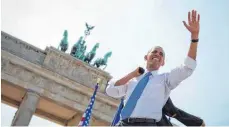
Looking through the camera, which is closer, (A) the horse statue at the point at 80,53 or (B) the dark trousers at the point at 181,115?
(B) the dark trousers at the point at 181,115

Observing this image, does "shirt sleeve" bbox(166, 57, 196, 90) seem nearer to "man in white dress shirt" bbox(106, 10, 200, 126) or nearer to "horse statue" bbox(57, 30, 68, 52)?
"man in white dress shirt" bbox(106, 10, 200, 126)

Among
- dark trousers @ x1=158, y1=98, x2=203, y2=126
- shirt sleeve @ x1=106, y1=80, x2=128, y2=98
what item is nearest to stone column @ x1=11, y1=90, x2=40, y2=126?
shirt sleeve @ x1=106, y1=80, x2=128, y2=98

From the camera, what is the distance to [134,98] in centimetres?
388

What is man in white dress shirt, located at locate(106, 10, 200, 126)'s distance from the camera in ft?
12.1

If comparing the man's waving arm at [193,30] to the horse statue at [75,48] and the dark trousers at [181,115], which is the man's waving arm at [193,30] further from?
the horse statue at [75,48]

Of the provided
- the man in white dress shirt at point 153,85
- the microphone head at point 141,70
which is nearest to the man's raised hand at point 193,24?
the man in white dress shirt at point 153,85

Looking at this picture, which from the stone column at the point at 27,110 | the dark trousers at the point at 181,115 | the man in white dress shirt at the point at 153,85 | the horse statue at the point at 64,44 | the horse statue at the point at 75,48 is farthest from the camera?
the horse statue at the point at 75,48

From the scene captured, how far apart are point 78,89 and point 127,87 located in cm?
2084

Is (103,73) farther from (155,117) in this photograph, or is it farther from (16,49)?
(155,117)

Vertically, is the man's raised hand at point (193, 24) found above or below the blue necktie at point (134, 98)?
above

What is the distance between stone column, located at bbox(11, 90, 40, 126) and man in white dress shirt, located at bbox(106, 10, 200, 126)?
1877 cm

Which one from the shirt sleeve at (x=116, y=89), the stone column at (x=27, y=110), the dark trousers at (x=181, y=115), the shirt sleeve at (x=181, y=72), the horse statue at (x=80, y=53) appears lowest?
the dark trousers at (x=181, y=115)

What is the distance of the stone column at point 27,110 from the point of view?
856 inches

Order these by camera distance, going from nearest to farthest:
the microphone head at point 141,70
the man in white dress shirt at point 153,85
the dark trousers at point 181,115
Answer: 1. the man in white dress shirt at point 153,85
2. the dark trousers at point 181,115
3. the microphone head at point 141,70
